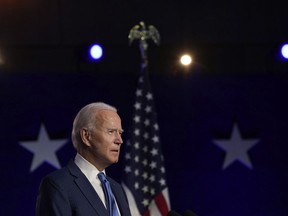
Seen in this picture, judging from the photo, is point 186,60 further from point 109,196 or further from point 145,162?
point 109,196

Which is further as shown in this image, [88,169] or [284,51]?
[284,51]

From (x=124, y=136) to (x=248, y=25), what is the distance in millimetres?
1788

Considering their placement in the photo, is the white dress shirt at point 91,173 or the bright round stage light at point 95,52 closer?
the white dress shirt at point 91,173

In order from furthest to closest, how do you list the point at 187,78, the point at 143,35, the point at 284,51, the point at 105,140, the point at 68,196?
1. the point at 187,78
2. the point at 284,51
3. the point at 143,35
4. the point at 105,140
5. the point at 68,196

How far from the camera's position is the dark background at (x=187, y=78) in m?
6.84

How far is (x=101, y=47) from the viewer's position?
660 cm

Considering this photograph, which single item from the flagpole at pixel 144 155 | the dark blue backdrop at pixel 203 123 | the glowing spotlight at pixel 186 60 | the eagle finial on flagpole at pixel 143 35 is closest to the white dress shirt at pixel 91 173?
the flagpole at pixel 144 155

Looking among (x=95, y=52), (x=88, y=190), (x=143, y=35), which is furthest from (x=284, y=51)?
(x=88, y=190)

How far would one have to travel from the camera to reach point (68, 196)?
264 centimetres

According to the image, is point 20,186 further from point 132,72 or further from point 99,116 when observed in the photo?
point 99,116

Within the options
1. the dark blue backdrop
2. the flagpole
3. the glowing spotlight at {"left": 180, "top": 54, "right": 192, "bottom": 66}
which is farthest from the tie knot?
the glowing spotlight at {"left": 180, "top": 54, "right": 192, "bottom": 66}

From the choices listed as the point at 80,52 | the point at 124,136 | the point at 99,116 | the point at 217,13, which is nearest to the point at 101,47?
the point at 80,52

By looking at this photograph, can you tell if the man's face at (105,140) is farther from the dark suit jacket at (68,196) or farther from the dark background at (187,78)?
the dark background at (187,78)

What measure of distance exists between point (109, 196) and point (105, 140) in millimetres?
227
